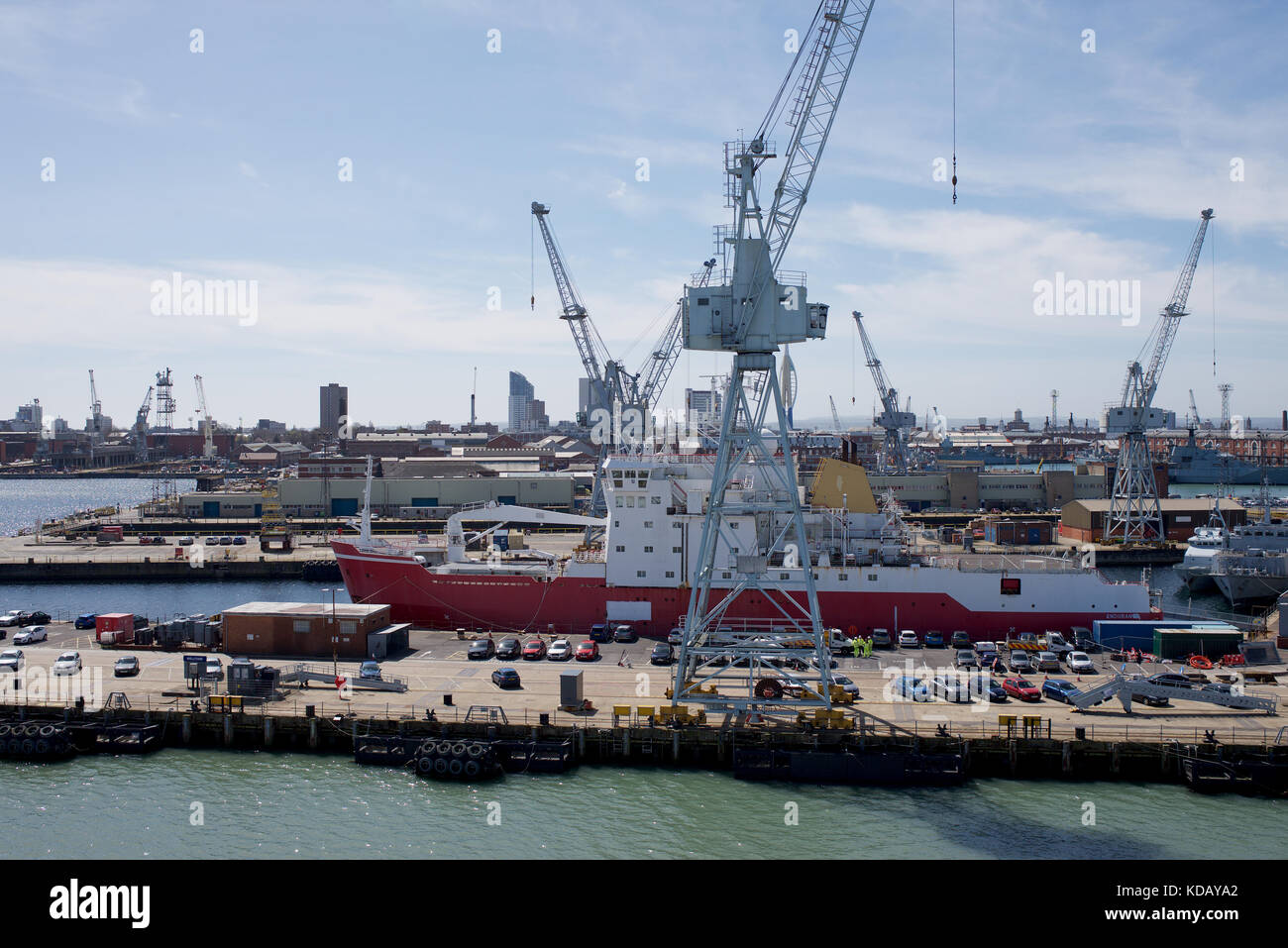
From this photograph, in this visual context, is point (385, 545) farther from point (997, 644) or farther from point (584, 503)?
point (584, 503)

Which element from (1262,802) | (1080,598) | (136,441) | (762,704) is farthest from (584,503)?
(136,441)

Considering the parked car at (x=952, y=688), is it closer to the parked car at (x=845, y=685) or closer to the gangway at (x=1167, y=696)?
the parked car at (x=845, y=685)

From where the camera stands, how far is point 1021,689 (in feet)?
82.3

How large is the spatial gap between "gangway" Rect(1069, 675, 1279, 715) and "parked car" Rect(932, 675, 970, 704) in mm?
2653

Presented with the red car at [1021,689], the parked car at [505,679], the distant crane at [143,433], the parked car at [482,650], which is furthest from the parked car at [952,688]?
the distant crane at [143,433]

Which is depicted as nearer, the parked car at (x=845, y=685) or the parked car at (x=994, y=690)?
the parked car at (x=994, y=690)

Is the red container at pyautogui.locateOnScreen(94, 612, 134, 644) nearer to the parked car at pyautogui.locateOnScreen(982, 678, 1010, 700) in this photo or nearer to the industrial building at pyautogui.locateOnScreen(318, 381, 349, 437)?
the parked car at pyautogui.locateOnScreen(982, 678, 1010, 700)

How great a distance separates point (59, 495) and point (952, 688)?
426ft

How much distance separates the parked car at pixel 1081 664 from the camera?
89.3ft

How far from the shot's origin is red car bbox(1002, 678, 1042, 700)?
81.5 feet

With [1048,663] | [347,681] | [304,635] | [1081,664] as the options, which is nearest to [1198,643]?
[1081,664]

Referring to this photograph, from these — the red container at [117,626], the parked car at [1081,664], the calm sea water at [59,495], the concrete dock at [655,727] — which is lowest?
the concrete dock at [655,727]

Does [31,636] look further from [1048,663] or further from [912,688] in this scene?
[1048,663]

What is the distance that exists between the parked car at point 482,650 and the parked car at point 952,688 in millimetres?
14025
